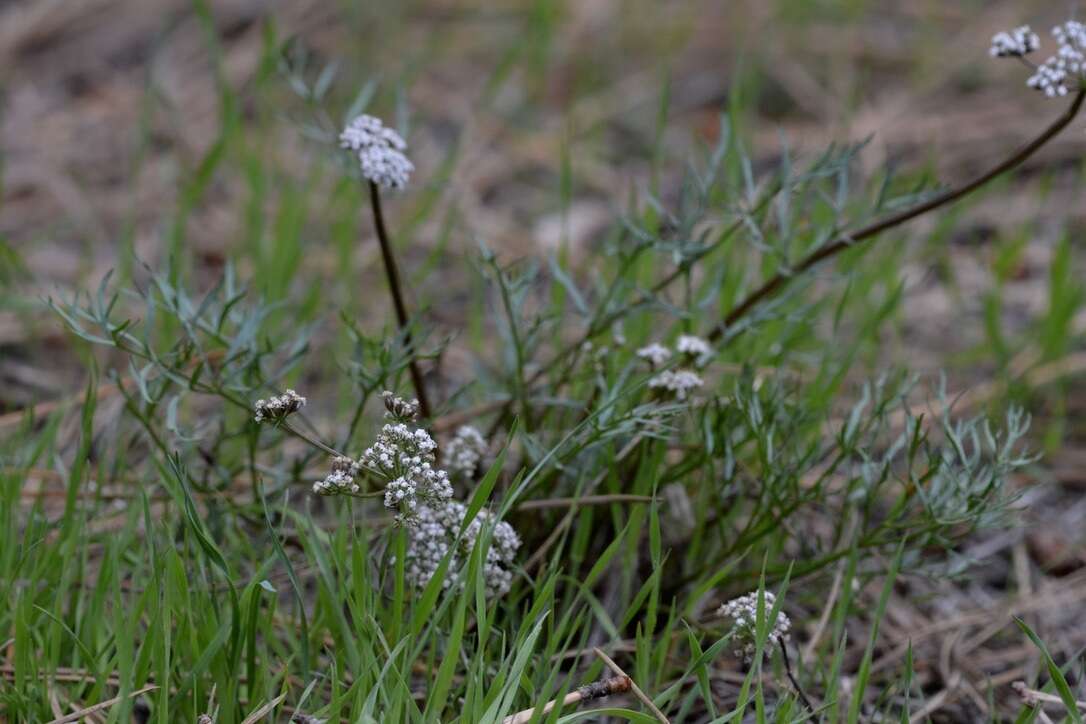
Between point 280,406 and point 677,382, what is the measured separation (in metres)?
0.64

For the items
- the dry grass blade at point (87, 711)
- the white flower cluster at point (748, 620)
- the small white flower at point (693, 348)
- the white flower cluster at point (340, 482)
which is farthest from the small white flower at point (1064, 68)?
the dry grass blade at point (87, 711)

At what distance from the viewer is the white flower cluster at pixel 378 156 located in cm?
177

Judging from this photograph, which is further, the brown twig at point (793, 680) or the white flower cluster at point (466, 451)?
the white flower cluster at point (466, 451)

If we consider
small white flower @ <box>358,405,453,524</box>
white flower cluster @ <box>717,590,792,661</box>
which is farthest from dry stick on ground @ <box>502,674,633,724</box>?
small white flower @ <box>358,405,453,524</box>

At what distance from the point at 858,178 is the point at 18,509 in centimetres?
290

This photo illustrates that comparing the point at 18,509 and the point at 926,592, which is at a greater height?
the point at 18,509

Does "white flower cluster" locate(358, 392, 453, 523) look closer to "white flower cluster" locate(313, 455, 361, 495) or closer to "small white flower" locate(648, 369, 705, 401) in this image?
"white flower cluster" locate(313, 455, 361, 495)

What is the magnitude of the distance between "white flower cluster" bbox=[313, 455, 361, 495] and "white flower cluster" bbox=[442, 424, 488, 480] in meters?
0.35

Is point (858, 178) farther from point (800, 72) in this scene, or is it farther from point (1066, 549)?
point (1066, 549)

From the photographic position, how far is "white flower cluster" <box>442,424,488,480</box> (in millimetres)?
1868

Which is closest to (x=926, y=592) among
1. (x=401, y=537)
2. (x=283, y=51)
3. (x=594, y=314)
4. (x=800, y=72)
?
(x=594, y=314)

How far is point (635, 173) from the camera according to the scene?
4215 mm

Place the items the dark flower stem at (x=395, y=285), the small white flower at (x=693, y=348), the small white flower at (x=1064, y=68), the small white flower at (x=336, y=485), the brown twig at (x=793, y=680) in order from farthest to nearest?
the small white flower at (x=693, y=348) < the dark flower stem at (x=395, y=285) < the small white flower at (x=1064, y=68) < the brown twig at (x=793, y=680) < the small white flower at (x=336, y=485)

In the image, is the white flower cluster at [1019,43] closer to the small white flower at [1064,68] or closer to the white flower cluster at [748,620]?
the small white flower at [1064,68]
